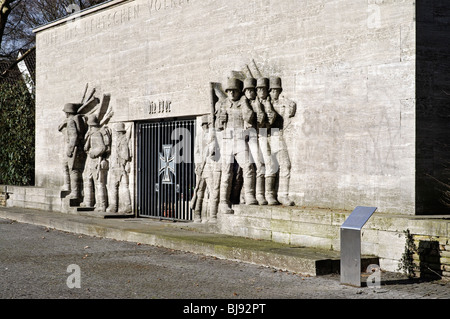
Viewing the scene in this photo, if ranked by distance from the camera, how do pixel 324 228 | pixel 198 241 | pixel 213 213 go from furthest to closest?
1. pixel 213 213
2. pixel 198 241
3. pixel 324 228

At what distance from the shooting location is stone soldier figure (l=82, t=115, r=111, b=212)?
15953 millimetres

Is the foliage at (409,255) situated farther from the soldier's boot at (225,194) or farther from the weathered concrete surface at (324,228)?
the soldier's boot at (225,194)

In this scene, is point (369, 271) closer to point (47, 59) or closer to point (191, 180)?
point (191, 180)

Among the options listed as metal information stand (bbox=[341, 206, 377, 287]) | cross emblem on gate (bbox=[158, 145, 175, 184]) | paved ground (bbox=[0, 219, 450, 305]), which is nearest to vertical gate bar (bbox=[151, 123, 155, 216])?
cross emblem on gate (bbox=[158, 145, 175, 184])

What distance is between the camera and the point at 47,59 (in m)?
18.8

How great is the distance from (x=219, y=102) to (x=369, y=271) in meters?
4.88

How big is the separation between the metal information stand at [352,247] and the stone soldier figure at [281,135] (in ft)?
11.5

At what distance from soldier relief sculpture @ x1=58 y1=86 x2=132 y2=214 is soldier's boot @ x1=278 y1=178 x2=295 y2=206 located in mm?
5080

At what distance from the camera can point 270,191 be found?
1164cm

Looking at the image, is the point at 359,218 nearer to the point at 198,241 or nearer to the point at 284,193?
the point at 198,241

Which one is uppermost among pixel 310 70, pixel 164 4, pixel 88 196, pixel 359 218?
pixel 164 4

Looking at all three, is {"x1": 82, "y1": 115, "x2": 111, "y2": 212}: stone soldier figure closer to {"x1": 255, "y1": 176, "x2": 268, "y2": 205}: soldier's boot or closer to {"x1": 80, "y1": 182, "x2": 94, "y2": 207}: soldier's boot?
{"x1": 80, "y1": 182, "x2": 94, "y2": 207}: soldier's boot

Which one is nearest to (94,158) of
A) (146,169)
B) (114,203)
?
(114,203)

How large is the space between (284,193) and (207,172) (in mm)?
1847
